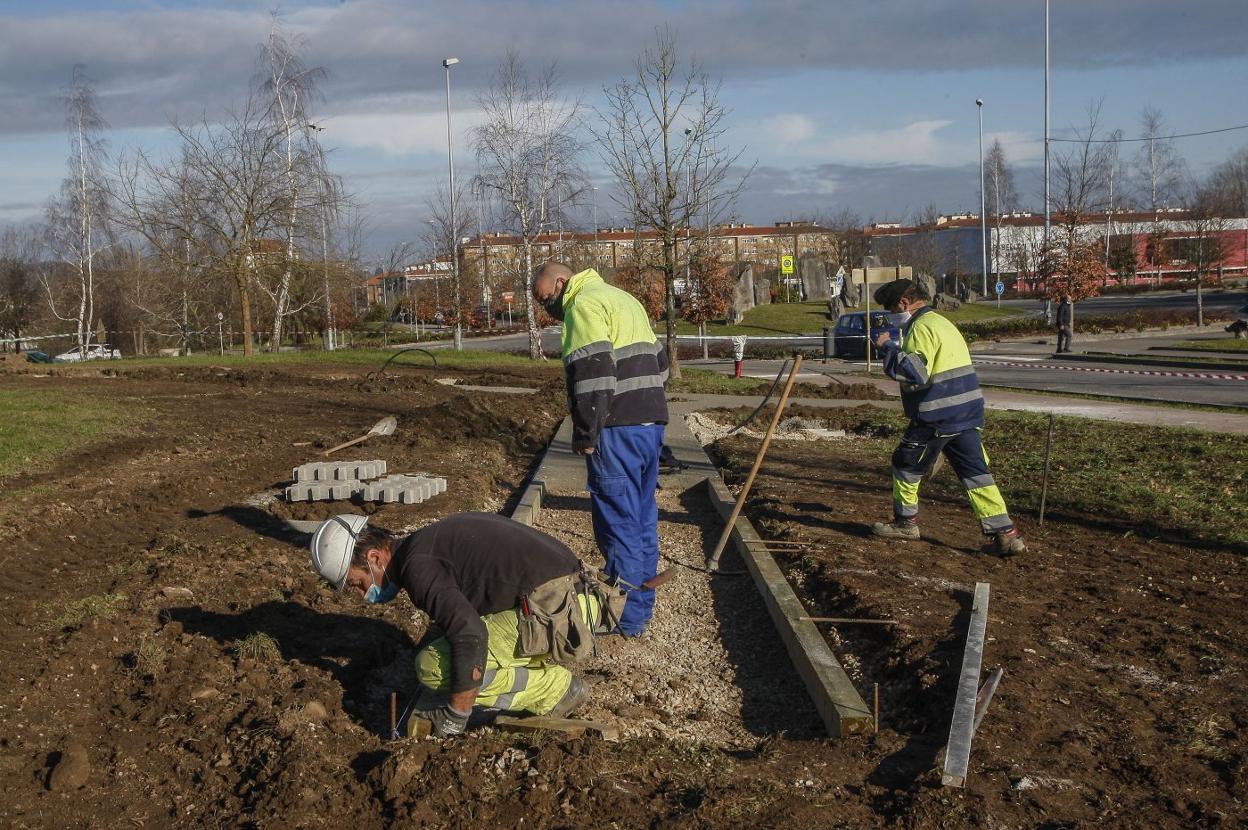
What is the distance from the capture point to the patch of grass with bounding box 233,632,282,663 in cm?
562

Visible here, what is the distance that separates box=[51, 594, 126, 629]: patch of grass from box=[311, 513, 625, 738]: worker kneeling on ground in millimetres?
2307

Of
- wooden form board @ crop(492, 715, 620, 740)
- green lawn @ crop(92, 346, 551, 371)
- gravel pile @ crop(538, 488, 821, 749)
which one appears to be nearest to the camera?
wooden form board @ crop(492, 715, 620, 740)

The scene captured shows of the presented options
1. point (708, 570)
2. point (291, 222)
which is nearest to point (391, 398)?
point (708, 570)

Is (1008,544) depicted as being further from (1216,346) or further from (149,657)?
(1216,346)

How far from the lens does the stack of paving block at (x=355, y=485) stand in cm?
Answer: 985

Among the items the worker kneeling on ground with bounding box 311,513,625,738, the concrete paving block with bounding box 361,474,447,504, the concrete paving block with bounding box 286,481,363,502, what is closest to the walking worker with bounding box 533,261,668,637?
the worker kneeling on ground with bounding box 311,513,625,738

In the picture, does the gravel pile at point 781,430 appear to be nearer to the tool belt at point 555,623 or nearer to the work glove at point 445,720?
the tool belt at point 555,623

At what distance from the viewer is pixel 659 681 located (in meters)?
5.84

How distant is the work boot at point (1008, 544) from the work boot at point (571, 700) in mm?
3602

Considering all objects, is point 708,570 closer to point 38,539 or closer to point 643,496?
A: point 643,496

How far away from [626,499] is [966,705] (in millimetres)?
2252

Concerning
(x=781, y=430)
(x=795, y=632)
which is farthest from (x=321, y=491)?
(x=781, y=430)

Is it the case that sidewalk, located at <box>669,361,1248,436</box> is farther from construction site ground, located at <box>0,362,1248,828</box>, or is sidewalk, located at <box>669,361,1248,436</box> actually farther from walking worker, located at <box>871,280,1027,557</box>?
walking worker, located at <box>871,280,1027,557</box>

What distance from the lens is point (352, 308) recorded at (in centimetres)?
5619
